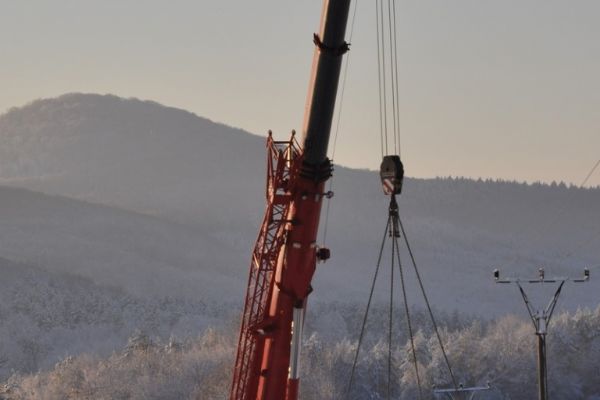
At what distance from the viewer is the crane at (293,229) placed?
2916 cm

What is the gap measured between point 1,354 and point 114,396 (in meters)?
90.3

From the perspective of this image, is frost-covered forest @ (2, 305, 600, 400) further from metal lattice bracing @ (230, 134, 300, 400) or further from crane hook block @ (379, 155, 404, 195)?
crane hook block @ (379, 155, 404, 195)

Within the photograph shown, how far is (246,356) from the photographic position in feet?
109

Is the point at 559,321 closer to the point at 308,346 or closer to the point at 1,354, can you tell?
the point at 308,346

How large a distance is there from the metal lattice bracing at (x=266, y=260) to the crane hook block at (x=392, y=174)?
2358 millimetres

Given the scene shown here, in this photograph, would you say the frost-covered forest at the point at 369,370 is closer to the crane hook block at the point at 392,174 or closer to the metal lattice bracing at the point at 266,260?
the metal lattice bracing at the point at 266,260

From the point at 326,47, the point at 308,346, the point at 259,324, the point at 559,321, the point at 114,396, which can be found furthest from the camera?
the point at 559,321

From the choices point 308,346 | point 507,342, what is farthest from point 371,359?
point 507,342

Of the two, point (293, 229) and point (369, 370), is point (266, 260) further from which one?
point (369, 370)

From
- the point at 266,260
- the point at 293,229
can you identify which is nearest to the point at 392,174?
the point at 293,229

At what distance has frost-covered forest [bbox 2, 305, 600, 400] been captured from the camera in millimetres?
111938

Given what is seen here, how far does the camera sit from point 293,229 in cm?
3039

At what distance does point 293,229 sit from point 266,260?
1738 millimetres

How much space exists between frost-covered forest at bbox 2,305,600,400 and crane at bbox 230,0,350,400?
241 ft
